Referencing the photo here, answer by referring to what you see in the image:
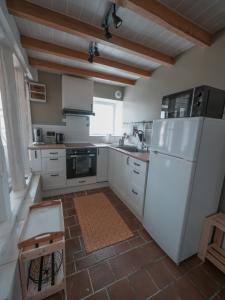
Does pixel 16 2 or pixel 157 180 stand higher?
pixel 16 2

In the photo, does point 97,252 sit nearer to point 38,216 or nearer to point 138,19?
point 38,216

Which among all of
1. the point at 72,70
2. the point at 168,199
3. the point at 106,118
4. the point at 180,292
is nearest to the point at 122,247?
the point at 180,292

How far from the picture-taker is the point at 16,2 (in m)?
1.26

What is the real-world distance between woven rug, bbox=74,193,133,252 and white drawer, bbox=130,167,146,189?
60cm

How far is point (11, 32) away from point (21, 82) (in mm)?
987

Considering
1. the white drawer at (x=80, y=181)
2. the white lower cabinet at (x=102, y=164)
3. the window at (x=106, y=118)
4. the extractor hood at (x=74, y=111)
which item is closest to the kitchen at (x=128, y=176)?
the white drawer at (x=80, y=181)

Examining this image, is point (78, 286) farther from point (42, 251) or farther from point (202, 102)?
point (202, 102)

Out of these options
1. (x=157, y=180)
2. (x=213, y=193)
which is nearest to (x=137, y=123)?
(x=157, y=180)

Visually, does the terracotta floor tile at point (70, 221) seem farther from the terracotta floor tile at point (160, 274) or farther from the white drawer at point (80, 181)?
the terracotta floor tile at point (160, 274)

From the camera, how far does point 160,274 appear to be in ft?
4.28

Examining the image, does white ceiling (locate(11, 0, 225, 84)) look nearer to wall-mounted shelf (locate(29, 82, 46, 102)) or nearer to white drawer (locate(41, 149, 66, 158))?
wall-mounted shelf (locate(29, 82, 46, 102))

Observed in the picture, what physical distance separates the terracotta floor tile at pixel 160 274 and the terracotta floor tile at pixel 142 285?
0.17ft

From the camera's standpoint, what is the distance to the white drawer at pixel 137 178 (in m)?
1.89

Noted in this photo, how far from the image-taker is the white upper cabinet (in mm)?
2824
